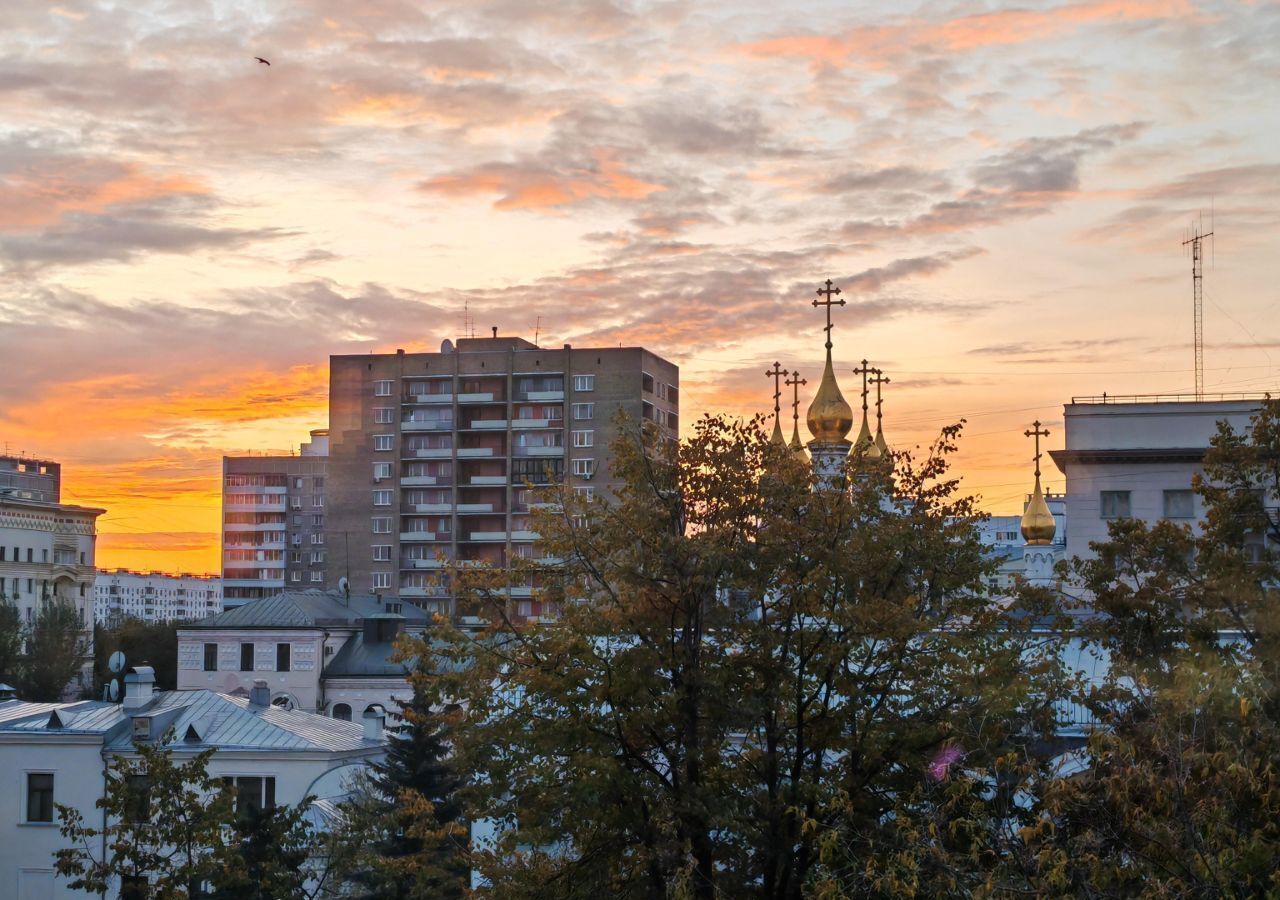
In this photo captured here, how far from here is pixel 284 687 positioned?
7919 cm

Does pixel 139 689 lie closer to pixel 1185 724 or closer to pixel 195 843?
pixel 195 843

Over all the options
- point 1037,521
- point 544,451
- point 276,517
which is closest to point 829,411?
point 1037,521

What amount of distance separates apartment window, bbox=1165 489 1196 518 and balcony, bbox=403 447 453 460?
6914 cm

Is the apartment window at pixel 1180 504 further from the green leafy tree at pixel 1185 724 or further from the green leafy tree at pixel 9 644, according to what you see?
the green leafy tree at pixel 9 644

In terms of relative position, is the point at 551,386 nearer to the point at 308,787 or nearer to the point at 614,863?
the point at 308,787

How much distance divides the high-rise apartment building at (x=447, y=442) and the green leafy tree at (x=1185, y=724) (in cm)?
8619

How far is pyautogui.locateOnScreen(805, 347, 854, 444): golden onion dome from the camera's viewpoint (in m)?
60.3

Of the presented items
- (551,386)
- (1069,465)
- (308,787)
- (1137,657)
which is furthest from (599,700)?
(551,386)

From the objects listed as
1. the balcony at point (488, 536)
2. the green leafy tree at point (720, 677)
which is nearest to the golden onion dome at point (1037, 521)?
the green leafy tree at point (720, 677)

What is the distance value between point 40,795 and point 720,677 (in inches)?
1143

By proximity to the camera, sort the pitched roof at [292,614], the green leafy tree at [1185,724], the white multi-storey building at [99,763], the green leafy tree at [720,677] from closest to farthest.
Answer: the green leafy tree at [1185,724]
the green leafy tree at [720,677]
the white multi-storey building at [99,763]
the pitched roof at [292,614]

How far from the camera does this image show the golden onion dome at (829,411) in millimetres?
60344

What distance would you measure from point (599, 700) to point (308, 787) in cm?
2497

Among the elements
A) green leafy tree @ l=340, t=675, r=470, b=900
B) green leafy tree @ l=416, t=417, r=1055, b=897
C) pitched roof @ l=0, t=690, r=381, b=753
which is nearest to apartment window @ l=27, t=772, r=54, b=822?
pitched roof @ l=0, t=690, r=381, b=753
